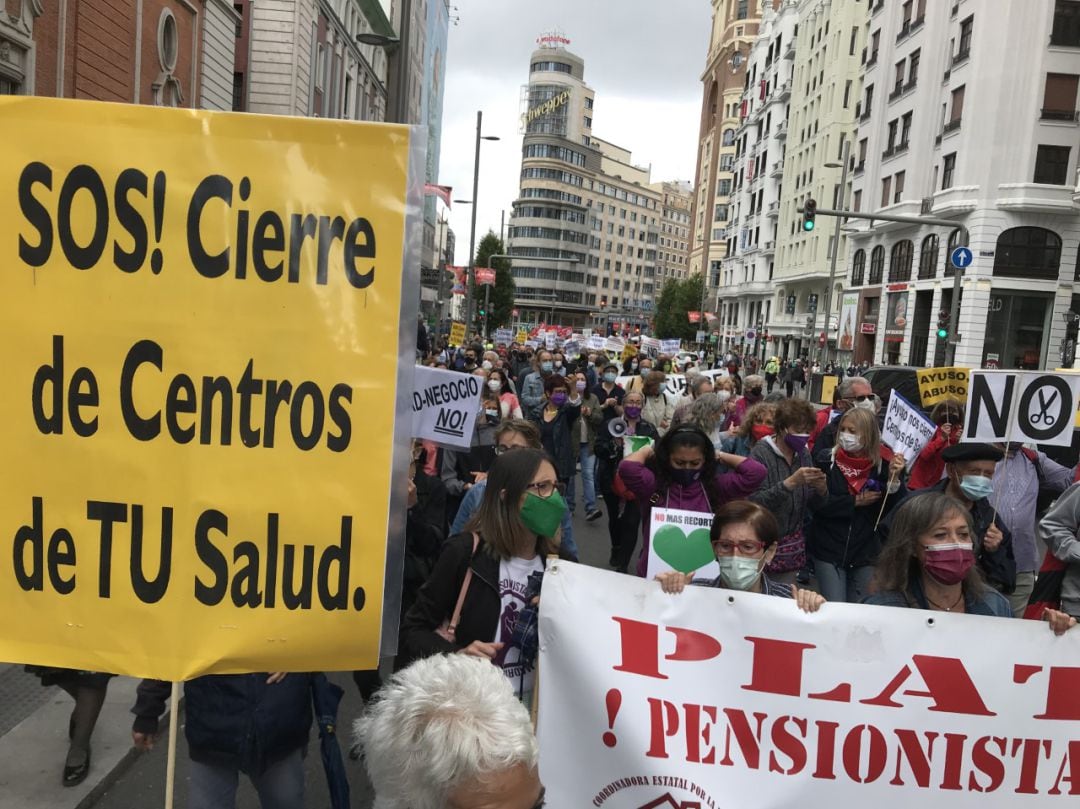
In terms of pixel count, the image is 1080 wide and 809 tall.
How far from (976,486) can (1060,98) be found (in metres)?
38.9

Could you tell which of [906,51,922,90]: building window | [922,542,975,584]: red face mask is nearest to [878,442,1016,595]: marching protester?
[922,542,975,584]: red face mask

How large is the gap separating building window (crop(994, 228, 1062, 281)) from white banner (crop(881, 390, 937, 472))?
3547 centimetres

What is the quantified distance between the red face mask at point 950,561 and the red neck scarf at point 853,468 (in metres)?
2.31

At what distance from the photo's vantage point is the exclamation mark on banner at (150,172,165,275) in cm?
209

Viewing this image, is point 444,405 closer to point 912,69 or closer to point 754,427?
point 754,427

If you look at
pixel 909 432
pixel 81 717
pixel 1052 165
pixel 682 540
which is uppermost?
pixel 1052 165

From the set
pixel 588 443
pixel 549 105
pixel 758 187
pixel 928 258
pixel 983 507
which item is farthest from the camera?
pixel 549 105

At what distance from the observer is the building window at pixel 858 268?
158 feet

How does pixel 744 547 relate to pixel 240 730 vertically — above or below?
above

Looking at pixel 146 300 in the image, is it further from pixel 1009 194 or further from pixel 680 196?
pixel 680 196

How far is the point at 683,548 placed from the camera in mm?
3227

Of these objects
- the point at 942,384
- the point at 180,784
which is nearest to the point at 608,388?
the point at 942,384

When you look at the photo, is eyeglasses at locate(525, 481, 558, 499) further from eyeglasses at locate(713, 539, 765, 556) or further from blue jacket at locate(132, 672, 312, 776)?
blue jacket at locate(132, 672, 312, 776)

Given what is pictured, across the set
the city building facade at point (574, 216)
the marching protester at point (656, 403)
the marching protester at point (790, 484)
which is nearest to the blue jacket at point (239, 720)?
the marching protester at point (790, 484)
